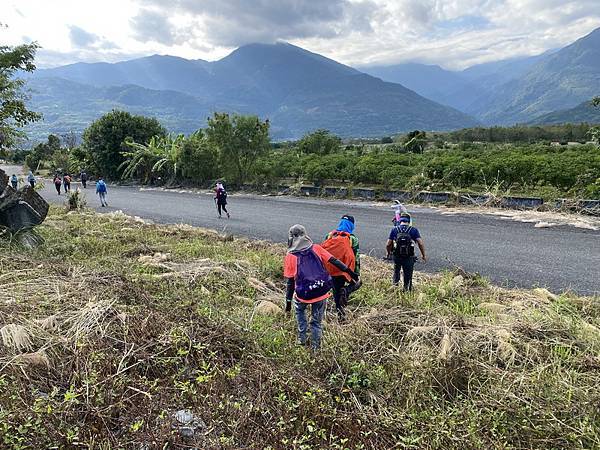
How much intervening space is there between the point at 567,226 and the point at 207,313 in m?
9.71

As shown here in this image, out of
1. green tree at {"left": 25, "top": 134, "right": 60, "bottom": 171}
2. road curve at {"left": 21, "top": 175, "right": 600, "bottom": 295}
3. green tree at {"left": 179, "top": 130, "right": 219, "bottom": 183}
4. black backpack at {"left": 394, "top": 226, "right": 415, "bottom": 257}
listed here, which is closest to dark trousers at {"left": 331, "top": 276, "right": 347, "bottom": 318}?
black backpack at {"left": 394, "top": 226, "right": 415, "bottom": 257}

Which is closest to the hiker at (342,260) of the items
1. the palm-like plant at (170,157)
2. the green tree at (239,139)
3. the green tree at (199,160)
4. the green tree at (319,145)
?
the green tree at (239,139)

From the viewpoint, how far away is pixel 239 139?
2130cm

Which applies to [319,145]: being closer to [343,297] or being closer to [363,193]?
[363,193]

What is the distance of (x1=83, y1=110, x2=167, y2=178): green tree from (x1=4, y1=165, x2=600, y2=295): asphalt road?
13535mm

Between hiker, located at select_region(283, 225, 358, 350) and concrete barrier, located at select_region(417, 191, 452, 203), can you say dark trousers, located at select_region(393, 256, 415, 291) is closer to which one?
hiker, located at select_region(283, 225, 358, 350)

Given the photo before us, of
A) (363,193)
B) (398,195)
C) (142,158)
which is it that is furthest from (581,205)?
(142,158)

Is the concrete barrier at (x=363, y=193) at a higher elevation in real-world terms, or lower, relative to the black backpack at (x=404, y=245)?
higher

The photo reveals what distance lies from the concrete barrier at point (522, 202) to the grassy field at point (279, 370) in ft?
26.3

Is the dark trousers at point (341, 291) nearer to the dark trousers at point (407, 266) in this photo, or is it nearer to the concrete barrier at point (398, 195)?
the dark trousers at point (407, 266)

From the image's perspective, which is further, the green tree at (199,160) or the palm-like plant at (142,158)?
the palm-like plant at (142,158)

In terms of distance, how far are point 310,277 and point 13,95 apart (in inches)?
401

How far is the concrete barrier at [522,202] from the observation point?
12.8 metres

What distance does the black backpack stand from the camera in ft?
19.5
